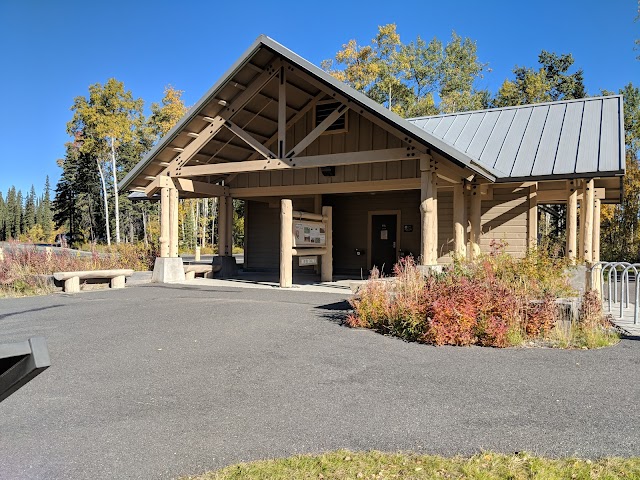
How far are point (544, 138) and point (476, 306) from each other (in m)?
8.37

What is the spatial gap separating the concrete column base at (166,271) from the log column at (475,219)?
8718 mm

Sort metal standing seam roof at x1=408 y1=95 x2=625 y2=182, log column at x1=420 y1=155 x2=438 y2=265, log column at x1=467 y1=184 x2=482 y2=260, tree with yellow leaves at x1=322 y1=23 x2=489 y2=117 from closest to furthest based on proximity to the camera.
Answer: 1. log column at x1=420 y1=155 x2=438 y2=265
2. metal standing seam roof at x1=408 y1=95 x2=625 y2=182
3. log column at x1=467 y1=184 x2=482 y2=260
4. tree with yellow leaves at x1=322 y1=23 x2=489 y2=117

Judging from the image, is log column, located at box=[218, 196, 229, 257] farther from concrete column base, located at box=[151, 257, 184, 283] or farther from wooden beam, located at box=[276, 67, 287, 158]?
wooden beam, located at box=[276, 67, 287, 158]

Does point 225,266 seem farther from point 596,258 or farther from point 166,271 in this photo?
point 596,258

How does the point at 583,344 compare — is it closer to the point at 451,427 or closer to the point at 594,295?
the point at 594,295

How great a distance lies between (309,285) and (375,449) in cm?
1092

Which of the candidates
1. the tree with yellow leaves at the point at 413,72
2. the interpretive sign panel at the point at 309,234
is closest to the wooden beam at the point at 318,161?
→ the interpretive sign panel at the point at 309,234

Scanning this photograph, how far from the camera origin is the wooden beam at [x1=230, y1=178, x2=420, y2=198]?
47.3ft

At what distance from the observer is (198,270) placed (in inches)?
653

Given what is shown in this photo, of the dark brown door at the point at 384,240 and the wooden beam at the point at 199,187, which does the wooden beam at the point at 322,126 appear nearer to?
the wooden beam at the point at 199,187

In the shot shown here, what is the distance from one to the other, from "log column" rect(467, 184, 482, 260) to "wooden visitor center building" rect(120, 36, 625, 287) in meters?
0.03

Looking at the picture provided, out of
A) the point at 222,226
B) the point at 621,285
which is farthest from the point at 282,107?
the point at 621,285

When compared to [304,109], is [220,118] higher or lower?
lower

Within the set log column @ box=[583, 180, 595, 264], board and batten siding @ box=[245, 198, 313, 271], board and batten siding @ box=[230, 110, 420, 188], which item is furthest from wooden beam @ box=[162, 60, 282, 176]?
log column @ box=[583, 180, 595, 264]
